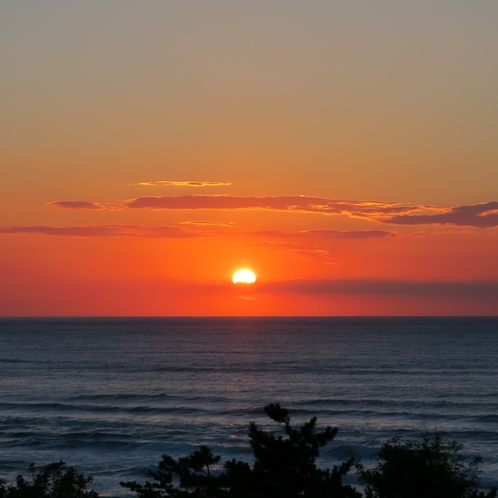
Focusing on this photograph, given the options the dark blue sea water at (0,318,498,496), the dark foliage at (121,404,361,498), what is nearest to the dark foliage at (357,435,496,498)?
the dark foliage at (121,404,361,498)

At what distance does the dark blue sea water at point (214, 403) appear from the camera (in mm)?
45312

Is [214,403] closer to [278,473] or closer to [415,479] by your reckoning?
[415,479]

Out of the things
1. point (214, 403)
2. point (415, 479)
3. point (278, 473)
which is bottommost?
point (214, 403)

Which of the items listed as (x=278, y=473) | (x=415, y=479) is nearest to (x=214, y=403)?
(x=415, y=479)

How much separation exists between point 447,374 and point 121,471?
59231mm

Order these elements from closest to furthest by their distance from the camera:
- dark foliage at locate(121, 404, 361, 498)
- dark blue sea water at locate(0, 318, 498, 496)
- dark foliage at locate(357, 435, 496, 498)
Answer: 1. dark foliage at locate(121, 404, 361, 498)
2. dark foliage at locate(357, 435, 496, 498)
3. dark blue sea water at locate(0, 318, 498, 496)

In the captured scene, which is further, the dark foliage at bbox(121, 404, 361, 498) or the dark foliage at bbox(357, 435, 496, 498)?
the dark foliage at bbox(357, 435, 496, 498)

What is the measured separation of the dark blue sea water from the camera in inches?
1784

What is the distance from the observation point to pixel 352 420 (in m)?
55.2

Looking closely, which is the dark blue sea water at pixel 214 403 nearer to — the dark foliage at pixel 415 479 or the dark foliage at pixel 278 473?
the dark foliage at pixel 415 479

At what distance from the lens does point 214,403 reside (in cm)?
6600

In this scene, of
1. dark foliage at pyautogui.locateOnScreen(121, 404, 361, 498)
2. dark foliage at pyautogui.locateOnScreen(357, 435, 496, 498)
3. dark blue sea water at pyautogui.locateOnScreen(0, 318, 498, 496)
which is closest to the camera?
dark foliage at pyautogui.locateOnScreen(121, 404, 361, 498)

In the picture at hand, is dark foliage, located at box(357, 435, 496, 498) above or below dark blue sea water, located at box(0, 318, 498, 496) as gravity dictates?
above

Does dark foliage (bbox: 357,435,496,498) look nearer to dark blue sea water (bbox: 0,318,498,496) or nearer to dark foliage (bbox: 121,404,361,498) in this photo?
dark foliage (bbox: 121,404,361,498)
